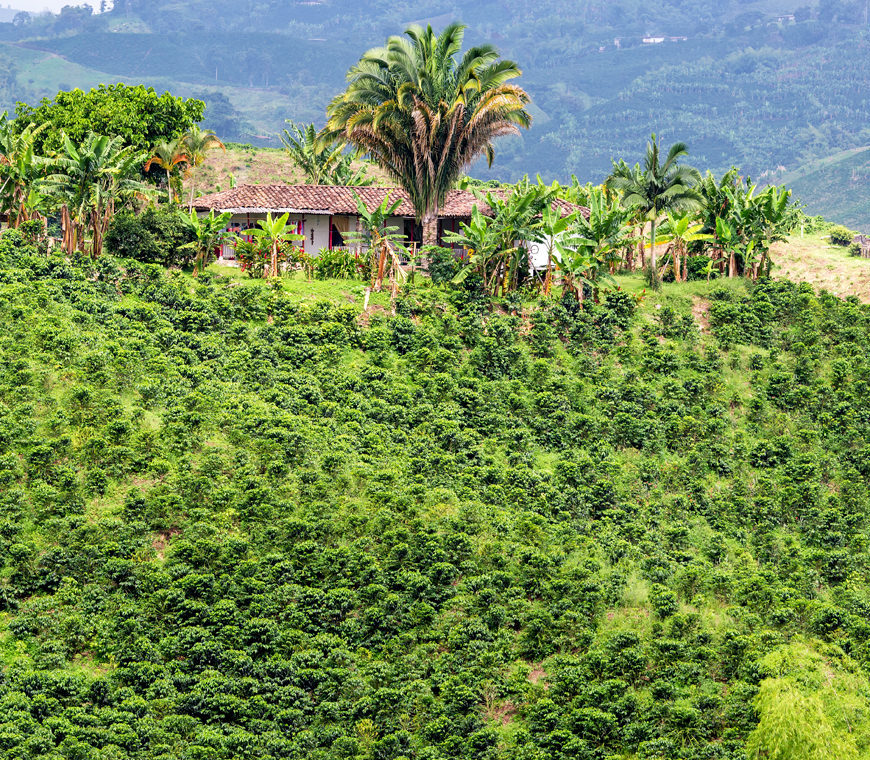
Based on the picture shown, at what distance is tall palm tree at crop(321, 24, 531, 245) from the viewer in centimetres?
4062

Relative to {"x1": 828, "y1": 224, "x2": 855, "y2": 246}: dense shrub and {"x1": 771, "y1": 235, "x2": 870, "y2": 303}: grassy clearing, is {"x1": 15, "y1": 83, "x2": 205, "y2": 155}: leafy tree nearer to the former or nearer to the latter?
{"x1": 771, "y1": 235, "x2": 870, "y2": 303}: grassy clearing

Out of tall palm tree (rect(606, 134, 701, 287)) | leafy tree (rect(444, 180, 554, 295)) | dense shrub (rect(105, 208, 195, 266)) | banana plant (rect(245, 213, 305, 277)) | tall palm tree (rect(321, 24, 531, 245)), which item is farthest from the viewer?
tall palm tree (rect(606, 134, 701, 287))

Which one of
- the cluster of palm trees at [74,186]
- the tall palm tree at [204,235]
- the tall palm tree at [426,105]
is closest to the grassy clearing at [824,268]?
the tall palm tree at [426,105]

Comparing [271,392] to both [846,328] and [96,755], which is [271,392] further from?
[846,328]

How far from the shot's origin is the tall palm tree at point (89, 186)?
39.3 metres

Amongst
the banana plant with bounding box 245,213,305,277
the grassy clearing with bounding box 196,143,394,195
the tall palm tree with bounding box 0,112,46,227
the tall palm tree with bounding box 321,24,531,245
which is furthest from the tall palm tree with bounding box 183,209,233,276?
the grassy clearing with bounding box 196,143,394,195

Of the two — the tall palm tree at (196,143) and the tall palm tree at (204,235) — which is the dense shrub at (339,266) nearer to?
the tall palm tree at (204,235)

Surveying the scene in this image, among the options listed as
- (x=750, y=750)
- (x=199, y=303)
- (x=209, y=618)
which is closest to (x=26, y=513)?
(x=209, y=618)

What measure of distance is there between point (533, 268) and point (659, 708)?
18999mm

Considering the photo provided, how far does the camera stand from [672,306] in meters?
41.2

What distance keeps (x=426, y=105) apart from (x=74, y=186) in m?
11.9

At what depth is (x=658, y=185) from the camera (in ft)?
152

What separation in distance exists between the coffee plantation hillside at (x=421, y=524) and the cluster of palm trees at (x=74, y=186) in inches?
96.0

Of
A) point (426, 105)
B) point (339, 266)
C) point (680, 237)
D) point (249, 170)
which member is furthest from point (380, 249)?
point (249, 170)
